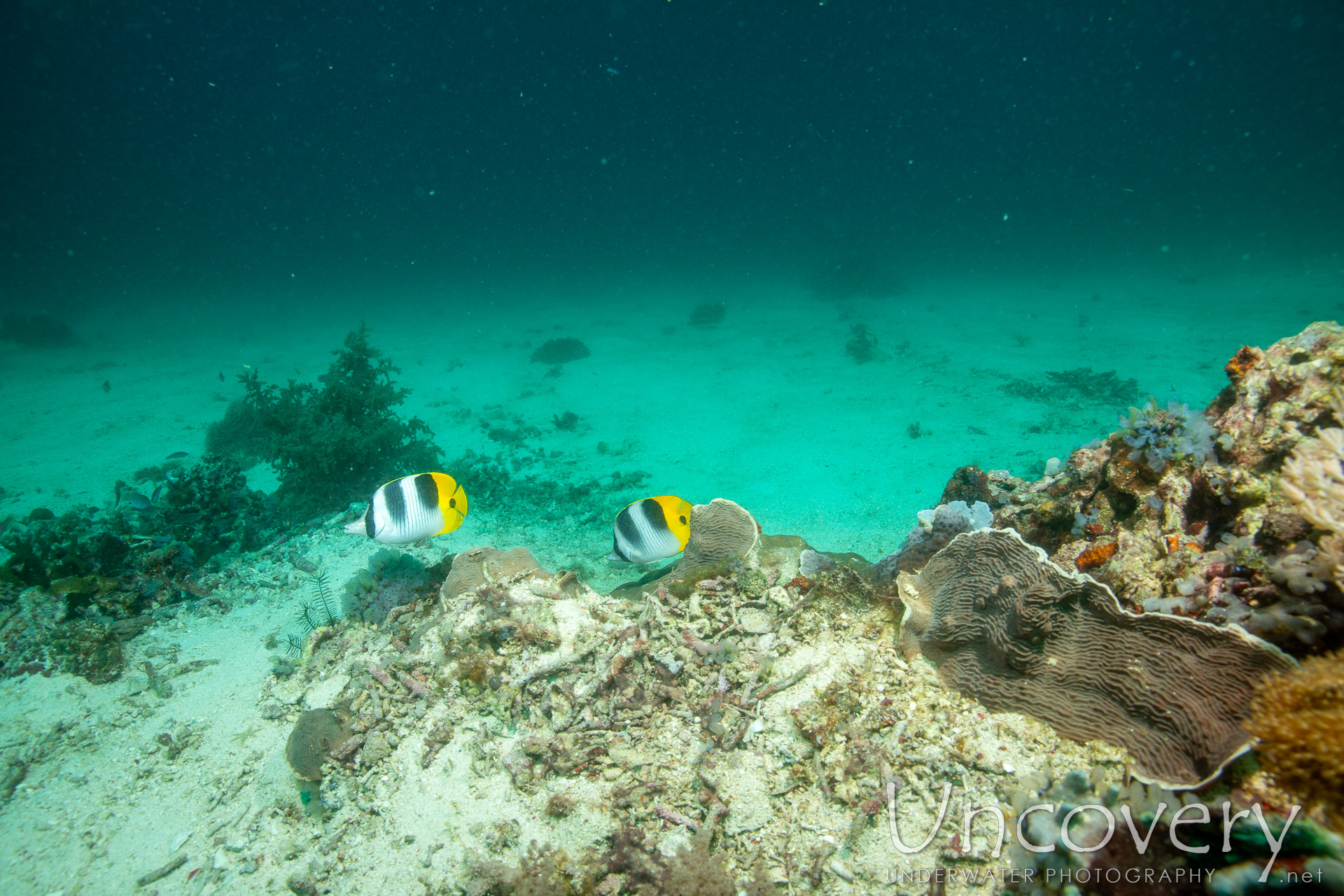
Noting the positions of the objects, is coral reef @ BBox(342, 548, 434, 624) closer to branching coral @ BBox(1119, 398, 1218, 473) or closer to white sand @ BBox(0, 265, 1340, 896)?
white sand @ BBox(0, 265, 1340, 896)

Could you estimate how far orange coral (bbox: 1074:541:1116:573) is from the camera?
3.11 m

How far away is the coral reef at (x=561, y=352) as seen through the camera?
20797 mm

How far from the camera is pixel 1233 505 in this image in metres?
2.89

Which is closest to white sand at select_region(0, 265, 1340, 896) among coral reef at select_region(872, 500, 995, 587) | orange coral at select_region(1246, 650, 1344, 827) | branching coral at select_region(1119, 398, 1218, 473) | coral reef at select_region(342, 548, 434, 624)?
coral reef at select_region(342, 548, 434, 624)

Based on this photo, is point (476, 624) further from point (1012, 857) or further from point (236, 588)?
point (236, 588)

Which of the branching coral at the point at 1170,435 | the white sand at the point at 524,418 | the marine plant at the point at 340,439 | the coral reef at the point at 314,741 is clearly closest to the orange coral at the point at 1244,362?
the branching coral at the point at 1170,435

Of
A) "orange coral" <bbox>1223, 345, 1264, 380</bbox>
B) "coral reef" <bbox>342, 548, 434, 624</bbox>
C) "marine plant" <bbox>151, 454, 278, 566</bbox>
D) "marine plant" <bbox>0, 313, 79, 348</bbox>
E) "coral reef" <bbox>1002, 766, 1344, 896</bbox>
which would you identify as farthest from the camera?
"marine plant" <bbox>0, 313, 79, 348</bbox>

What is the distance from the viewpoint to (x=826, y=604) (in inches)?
149

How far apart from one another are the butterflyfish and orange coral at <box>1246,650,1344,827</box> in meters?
2.91

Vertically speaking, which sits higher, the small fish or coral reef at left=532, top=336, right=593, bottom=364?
the small fish

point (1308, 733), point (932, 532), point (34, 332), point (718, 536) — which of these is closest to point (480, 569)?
point (718, 536)

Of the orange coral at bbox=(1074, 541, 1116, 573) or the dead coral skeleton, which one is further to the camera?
the orange coral at bbox=(1074, 541, 1116, 573)

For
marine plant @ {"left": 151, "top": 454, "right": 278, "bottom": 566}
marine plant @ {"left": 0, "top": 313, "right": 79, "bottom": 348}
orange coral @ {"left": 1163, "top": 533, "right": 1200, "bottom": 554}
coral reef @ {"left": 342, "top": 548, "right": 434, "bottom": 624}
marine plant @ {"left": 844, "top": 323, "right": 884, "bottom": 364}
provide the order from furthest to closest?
marine plant @ {"left": 0, "top": 313, "right": 79, "bottom": 348}, marine plant @ {"left": 844, "top": 323, "right": 884, "bottom": 364}, marine plant @ {"left": 151, "top": 454, "right": 278, "bottom": 566}, coral reef @ {"left": 342, "top": 548, "right": 434, "bottom": 624}, orange coral @ {"left": 1163, "top": 533, "right": 1200, "bottom": 554}

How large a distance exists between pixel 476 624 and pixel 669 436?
8513 mm
